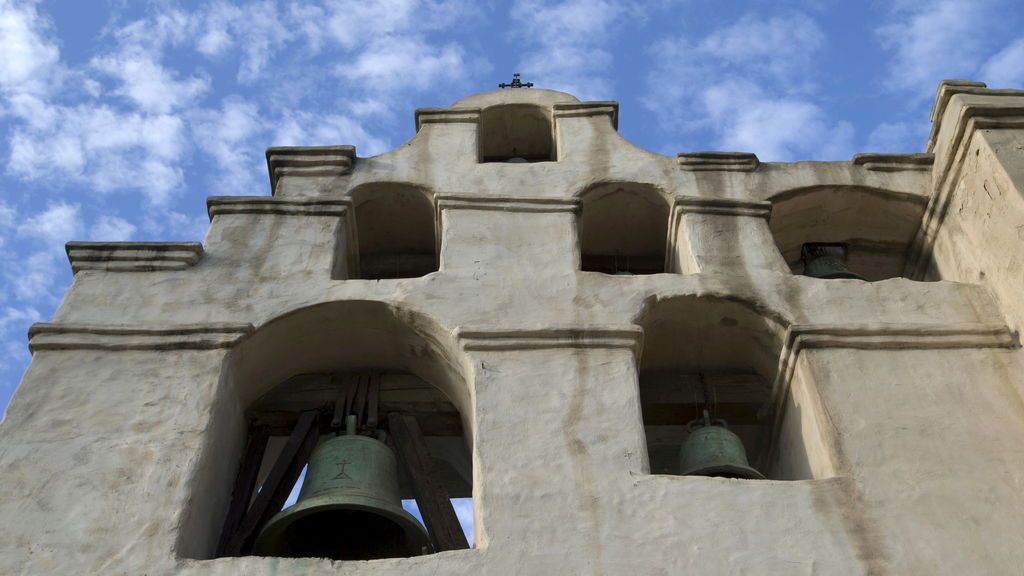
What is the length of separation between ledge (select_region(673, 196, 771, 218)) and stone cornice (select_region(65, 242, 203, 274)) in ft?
10.6

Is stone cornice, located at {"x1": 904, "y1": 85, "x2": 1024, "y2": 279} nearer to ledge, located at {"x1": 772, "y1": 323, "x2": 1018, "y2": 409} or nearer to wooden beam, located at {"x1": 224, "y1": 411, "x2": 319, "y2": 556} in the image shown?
Result: ledge, located at {"x1": 772, "y1": 323, "x2": 1018, "y2": 409}

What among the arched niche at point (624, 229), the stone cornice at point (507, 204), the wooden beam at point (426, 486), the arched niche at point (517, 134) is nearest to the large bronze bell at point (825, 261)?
the arched niche at point (624, 229)

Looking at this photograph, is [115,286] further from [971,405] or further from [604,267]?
[971,405]

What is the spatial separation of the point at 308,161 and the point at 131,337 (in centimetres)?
247

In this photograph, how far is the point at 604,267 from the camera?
31.6 feet

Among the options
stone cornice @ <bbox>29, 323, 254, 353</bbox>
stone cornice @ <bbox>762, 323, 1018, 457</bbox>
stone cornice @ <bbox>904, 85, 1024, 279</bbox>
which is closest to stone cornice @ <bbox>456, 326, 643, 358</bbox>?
stone cornice @ <bbox>762, 323, 1018, 457</bbox>

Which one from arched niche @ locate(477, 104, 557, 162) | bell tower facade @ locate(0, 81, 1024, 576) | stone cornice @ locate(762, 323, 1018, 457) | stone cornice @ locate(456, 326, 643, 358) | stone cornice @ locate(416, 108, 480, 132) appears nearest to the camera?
bell tower facade @ locate(0, 81, 1024, 576)

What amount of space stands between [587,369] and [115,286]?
2.92 meters

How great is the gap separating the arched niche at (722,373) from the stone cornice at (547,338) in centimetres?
37

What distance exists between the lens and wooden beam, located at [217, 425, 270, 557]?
705cm

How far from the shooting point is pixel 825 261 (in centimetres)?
934

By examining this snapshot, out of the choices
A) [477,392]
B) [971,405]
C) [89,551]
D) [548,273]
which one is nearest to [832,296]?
[971,405]

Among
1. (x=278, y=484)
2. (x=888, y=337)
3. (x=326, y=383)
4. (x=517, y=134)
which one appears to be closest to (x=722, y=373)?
(x=888, y=337)

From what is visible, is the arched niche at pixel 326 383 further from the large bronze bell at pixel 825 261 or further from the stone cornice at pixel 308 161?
the large bronze bell at pixel 825 261
